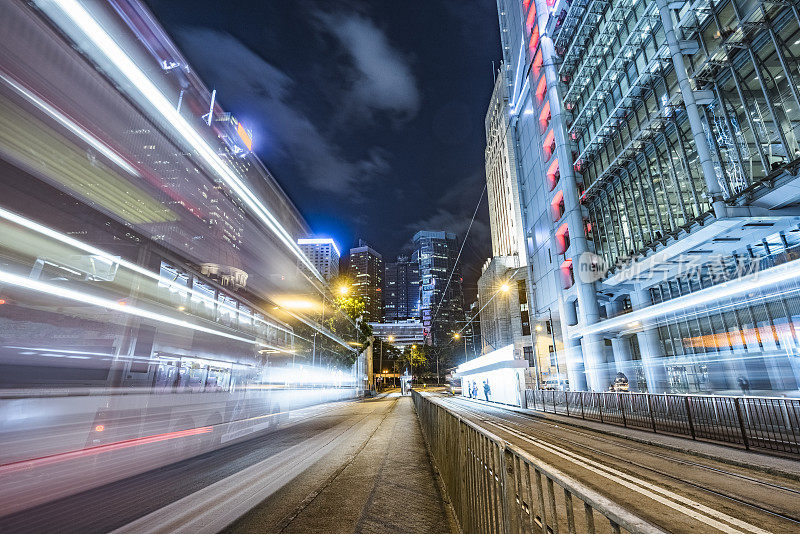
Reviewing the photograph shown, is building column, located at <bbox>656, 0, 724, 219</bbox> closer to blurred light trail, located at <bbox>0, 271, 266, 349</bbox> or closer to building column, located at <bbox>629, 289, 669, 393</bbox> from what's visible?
building column, located at <bbox>629, 289, 669, 393</bbox>

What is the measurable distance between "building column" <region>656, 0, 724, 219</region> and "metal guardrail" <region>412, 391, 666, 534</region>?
61.4 ft

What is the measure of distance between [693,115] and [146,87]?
2387 cm

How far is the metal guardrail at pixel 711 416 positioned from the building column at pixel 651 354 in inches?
Result: 503

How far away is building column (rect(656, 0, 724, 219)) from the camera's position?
1781 cm

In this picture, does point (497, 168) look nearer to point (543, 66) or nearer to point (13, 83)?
point (543, 66)

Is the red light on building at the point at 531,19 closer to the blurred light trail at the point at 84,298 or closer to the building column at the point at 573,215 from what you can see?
the building column at the point at 573,215

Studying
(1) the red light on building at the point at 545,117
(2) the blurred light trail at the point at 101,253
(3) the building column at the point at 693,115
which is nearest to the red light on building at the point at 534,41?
(1) the red light on building at the point at 545,117

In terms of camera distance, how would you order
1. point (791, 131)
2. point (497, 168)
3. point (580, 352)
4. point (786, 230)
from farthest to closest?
point (497, 168) < point (580, 352) < point (786, 230) < point (791, 131)

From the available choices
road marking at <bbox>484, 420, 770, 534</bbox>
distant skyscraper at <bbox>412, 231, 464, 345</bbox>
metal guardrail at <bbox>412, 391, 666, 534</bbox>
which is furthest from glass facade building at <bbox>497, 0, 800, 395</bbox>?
distant skyscraper at <bbox>412, 231, 464, 345</bbox>

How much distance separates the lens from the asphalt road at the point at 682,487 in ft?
15.0

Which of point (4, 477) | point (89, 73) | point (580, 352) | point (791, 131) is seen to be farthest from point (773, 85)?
point (4, 477)

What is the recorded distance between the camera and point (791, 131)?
1566cm

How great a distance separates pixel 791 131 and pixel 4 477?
2679 centimetres

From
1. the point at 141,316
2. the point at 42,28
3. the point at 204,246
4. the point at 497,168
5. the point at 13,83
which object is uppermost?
the point at 497,168
